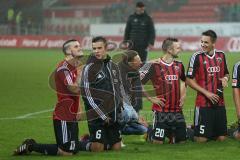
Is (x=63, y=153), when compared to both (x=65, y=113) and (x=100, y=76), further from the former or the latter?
(x=100, y=76)

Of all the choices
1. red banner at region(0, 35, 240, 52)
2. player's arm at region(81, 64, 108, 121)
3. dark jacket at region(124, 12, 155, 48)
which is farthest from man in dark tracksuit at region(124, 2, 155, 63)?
red banner at region(0, 35, 240, 52)

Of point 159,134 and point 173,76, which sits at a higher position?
point 173,76

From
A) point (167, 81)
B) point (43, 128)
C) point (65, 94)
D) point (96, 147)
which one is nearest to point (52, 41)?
point (43, 128)

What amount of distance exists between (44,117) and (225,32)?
22.5 meters

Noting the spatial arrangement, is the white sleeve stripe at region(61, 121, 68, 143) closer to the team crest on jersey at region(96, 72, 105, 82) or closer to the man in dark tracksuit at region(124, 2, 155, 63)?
the team crest on jersey at region(96, 72, 105, 82)

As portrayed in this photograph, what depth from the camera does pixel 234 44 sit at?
31750 millimetres

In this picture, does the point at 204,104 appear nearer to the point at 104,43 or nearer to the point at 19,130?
the point at 104,43

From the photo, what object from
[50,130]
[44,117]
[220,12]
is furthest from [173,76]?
[220,12]

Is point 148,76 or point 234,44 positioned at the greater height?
point 148,76

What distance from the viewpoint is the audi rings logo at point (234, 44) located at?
31562 millimetres

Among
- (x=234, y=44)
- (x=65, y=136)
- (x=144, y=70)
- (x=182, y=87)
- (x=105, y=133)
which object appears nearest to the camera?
(x=65, y=136)

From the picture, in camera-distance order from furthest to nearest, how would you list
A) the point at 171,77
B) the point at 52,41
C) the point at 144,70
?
the point at 52,41 < the point at 144,70 < the point at 171,77

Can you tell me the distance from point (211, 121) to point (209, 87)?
1.61 ft

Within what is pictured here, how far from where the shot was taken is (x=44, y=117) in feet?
40.4
